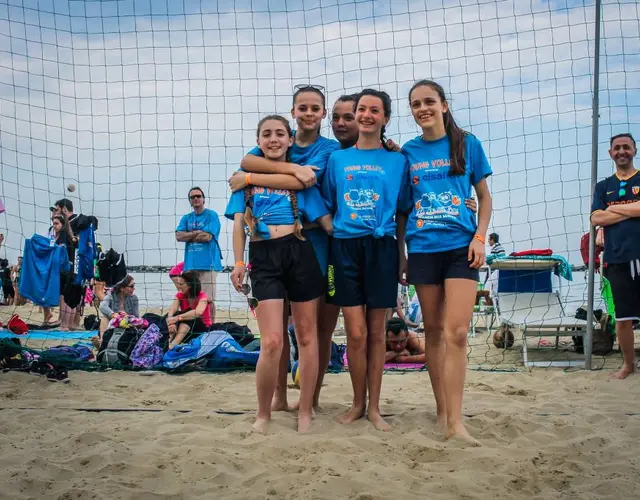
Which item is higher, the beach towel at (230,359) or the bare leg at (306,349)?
the bare leg at (306,349)

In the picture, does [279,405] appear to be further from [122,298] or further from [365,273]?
[122,298]

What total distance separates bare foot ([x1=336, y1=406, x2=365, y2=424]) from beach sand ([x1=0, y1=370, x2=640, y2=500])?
5 centimetres

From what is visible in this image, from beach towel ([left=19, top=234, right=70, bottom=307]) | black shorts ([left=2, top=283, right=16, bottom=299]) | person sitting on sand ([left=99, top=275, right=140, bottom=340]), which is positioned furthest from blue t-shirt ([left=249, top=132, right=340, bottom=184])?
black shorts ([left=2, top=283, right=16, bottom=299])

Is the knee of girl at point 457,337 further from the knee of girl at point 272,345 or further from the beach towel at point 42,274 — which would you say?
the beach towel at point 42,274

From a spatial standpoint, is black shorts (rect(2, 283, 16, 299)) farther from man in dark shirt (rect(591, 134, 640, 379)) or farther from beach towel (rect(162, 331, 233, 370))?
man in dark shirt (rect(591, 134, 640, 379))

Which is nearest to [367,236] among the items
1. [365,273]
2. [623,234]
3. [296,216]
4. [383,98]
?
[365,273]

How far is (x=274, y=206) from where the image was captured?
3.26m

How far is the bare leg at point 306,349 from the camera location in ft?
10.6

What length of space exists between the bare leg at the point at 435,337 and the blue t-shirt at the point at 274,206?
0.62 m

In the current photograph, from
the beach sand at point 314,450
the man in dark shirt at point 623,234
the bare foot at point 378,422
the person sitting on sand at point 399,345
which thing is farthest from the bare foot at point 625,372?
the bare foot at point 378,422

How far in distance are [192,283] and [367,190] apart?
148 inches

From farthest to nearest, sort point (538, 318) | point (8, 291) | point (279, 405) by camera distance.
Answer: point (8, 291) < point (538, 318) < point (279, 405)

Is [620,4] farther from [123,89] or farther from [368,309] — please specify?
[123,89]

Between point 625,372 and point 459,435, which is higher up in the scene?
point 459,435
